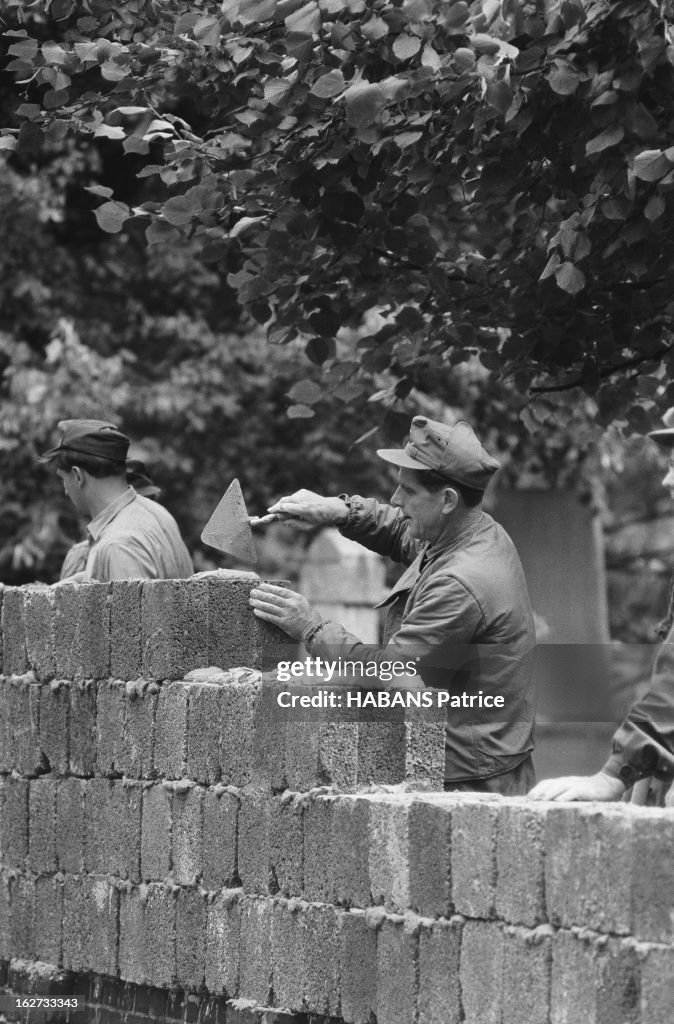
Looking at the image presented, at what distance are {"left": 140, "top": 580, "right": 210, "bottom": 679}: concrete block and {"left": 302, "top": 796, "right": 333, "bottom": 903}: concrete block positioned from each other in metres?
1.10

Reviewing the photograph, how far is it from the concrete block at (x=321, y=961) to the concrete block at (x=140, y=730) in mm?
1308

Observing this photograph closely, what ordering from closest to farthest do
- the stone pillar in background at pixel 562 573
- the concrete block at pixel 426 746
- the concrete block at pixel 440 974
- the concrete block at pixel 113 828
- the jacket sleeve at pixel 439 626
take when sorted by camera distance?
the concrete block at pixel 440 974, the jacket sleeve at pixel 439 626, the concrete block at pixel 426 746, the concrete block at pixel 113 828, the stone pillar in background at pixel 562 573

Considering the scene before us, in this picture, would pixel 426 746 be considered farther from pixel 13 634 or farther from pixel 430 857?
pixel 13 634

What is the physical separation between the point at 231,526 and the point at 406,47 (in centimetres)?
211

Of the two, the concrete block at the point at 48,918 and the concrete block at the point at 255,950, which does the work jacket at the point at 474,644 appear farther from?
the concrete block at the point at 48,918

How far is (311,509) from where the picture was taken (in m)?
7.66

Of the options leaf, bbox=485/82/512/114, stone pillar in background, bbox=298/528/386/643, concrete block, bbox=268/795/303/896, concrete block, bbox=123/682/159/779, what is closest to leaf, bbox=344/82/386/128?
leaf, bbox=485/82/512/114

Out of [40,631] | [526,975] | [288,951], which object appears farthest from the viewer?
[40,631]

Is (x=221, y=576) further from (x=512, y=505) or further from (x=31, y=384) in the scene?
(x=512, y=505)

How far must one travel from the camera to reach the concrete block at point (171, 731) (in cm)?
762

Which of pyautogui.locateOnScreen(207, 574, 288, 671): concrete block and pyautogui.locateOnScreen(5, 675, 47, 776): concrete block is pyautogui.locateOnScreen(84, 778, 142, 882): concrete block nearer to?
pyautogui.locateOnScreen(5, 675, 47, 776): concrete block

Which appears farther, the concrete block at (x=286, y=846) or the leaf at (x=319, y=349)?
the leaf at (x=319, y=349)

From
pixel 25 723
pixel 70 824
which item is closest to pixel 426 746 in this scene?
pixel 70 824

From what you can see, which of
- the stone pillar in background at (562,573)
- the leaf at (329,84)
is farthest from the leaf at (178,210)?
the stone pillar in background at (562,573)
